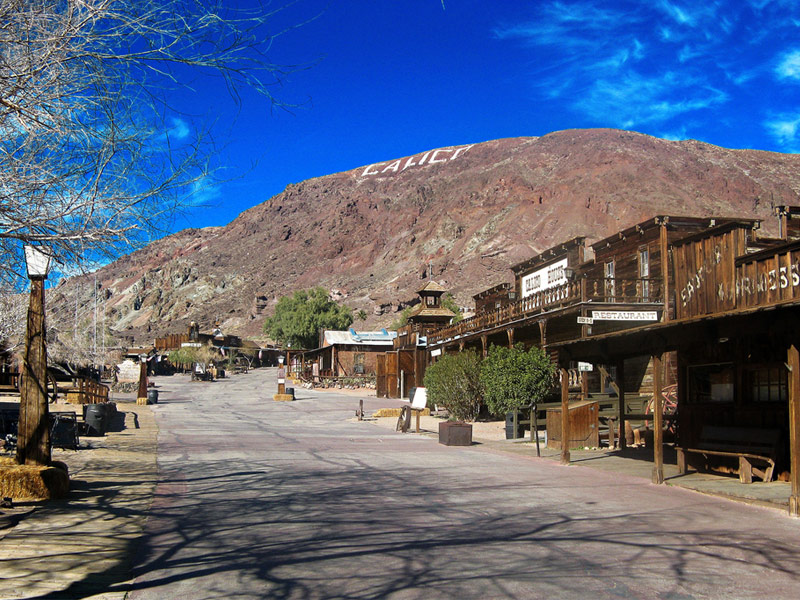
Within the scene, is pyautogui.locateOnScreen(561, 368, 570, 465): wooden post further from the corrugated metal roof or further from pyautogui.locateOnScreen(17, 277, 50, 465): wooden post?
the corrugated metal roof

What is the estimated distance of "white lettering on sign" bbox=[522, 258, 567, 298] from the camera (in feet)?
101

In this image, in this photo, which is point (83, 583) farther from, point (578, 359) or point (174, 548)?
point (578, 359)

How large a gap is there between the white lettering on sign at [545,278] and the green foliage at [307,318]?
62431mm

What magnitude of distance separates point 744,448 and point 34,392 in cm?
1047

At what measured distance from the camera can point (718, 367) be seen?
13156mm

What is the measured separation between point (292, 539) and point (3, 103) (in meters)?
5.01

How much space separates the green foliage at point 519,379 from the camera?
2209 cm

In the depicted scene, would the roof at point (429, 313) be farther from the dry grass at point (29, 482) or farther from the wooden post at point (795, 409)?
the dry grass at point (29, 482)

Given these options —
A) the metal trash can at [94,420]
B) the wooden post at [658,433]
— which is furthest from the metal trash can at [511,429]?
the metal trash can at [94,420]

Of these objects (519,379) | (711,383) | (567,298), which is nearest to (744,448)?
(711,383)

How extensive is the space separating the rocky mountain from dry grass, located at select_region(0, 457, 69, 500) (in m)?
94.0

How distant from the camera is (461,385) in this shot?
1023 inches

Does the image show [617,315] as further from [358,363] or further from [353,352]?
[353,352]

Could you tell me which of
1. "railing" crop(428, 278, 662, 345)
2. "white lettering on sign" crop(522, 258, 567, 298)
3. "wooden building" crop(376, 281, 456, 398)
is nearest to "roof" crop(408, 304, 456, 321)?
"wooden building" crop(376, 281, 456, 398)
